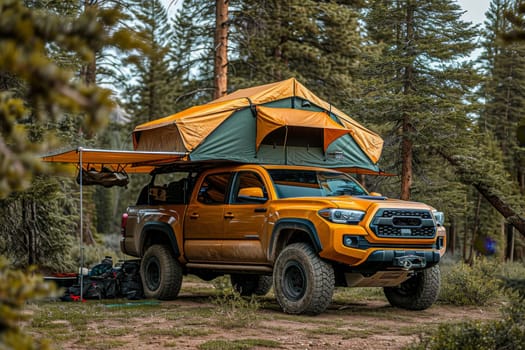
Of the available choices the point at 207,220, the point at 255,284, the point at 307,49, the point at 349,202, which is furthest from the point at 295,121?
the point at 307,49

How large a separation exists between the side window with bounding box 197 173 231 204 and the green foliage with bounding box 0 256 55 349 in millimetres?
8159

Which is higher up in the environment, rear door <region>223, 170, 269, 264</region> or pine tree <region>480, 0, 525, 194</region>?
pine tree <region>480, 0, 525, 194</region>

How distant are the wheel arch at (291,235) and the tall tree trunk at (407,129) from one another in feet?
23.7

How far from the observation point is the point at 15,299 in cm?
229

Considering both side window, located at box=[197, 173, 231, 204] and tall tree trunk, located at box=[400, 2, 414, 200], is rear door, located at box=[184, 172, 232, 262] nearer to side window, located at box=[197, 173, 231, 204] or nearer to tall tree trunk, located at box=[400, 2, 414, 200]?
side window, located at box=[197, 173, 231, 204]

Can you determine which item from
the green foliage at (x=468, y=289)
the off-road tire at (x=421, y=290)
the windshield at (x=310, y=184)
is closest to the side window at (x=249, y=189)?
the windshield at (x=310, y=184)

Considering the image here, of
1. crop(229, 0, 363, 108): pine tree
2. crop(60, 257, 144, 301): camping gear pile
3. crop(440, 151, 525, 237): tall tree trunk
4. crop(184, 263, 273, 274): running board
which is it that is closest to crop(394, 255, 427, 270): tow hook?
crop(184, 263, 273, 274): running board

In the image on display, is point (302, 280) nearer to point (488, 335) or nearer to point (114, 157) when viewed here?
point (114, 157)

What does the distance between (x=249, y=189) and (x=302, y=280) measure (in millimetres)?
1478

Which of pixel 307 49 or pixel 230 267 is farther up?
pixel 307 49

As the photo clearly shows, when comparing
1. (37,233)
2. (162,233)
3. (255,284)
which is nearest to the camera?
(162,233)

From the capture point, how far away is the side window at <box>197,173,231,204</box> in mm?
10703

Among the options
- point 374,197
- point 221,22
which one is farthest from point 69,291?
point 221,22

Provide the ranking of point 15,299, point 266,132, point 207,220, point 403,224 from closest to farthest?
point 15,299 < point 403,224 < point 207,220 < point 266,132
